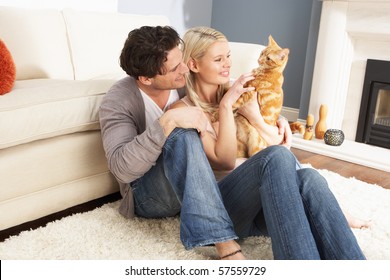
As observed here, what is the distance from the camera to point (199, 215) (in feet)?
4.06

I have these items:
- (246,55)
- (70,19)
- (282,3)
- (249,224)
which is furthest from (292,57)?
(249,224)

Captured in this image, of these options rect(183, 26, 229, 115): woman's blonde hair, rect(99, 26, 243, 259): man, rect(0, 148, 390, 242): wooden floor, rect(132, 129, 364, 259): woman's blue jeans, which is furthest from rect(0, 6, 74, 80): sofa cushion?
rect(132, 129, 364, 259): woman's blue jeans

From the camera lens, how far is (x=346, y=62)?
3203 millimetres

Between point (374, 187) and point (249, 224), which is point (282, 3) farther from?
point (249, 224)

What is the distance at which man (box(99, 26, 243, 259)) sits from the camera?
1.25m

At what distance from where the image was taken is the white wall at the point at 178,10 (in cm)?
355

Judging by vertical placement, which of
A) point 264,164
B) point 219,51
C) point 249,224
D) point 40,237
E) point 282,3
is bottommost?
point 40,237

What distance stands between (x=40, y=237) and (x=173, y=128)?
63cm

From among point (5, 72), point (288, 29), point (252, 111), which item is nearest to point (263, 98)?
point (252, 111)

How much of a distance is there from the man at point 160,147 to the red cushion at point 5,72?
0.39m

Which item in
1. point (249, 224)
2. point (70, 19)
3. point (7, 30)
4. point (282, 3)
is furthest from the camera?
point (282, 3)

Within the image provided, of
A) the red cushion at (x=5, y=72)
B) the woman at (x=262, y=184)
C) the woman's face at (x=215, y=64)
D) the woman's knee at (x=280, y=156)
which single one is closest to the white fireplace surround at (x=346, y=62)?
the woman at (x=262, y=184)

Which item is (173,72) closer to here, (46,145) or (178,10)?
(46,145)

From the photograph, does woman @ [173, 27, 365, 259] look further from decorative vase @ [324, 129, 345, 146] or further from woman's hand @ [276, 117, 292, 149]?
decorative vase @ [324, 129, 345, 146]
